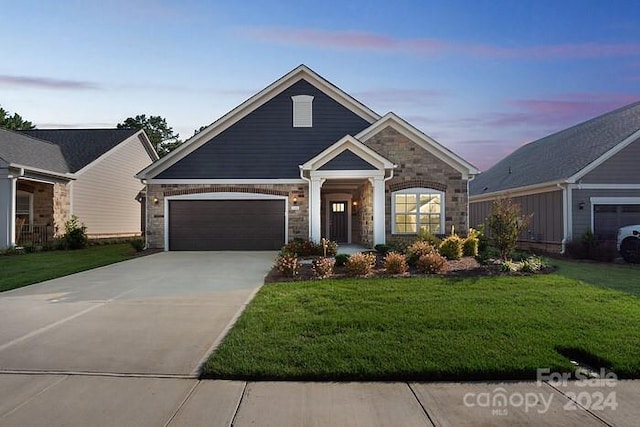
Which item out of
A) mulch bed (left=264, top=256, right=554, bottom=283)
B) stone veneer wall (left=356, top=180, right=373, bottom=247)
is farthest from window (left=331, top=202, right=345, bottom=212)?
mulch bed (left=264, top=256, right=554, bottom=283)

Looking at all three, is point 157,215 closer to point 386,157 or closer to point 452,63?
point 386,157

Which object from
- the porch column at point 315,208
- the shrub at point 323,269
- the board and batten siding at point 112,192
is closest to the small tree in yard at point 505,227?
the shrub at point 323,269

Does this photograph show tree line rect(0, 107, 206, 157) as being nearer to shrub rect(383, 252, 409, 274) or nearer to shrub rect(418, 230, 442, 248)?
shrub rect(418, 230, 442, 248)

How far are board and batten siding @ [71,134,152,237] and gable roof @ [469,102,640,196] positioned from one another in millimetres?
20962

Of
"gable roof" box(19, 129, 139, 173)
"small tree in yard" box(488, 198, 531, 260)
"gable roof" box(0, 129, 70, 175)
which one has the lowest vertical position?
"small tree in yard" box(488, 198, 531, 260)

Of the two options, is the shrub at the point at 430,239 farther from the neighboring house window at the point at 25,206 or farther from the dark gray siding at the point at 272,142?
the neighboring house window at the point at 25,206

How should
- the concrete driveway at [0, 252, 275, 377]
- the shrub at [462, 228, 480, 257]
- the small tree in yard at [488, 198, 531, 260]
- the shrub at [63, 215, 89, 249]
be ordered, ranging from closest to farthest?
the concrete driveway at [0, 252, 275, 377]
the small tree in yard at [488, 198, 531, 260]
the shrub at [462, 228, 480, 257]
the shrub at [63, 215, 89, 249]

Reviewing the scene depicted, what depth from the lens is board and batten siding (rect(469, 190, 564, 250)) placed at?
16.6m

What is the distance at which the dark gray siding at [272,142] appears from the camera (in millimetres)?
17344

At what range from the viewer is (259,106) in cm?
1773

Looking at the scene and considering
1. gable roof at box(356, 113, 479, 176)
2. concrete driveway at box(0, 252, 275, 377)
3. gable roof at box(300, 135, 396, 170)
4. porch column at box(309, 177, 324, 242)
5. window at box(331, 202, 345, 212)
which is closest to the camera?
concrete driveway at box(0, 252, 275, 377)

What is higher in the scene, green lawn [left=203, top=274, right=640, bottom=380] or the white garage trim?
the white garage trim

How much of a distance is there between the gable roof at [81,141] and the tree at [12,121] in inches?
855

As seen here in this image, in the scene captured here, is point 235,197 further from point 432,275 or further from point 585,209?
point 585,209
